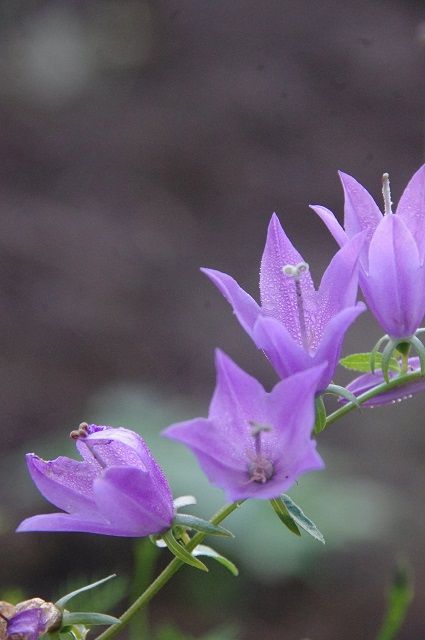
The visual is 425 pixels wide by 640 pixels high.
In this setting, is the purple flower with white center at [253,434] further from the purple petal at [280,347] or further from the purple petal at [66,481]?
the purple petal at [66,481]

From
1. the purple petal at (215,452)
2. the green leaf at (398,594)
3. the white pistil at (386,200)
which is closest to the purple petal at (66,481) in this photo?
the purple petal at (215,452)

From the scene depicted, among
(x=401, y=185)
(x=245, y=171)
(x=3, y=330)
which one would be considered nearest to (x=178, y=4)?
(x=245, y=171)

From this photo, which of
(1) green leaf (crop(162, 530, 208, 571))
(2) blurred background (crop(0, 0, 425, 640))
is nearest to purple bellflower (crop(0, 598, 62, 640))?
(1) green leaf (crop(162, 530, 208, 571))

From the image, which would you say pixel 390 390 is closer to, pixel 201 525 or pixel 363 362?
pixel 363 362

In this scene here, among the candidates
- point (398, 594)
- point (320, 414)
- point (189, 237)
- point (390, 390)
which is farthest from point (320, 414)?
point (189, 237)

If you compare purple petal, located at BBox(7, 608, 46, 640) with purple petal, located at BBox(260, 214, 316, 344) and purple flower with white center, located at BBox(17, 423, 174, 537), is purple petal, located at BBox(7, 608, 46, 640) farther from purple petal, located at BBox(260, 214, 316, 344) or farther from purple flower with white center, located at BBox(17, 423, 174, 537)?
purple petal, located at BBox(260, 214, 316, 344)

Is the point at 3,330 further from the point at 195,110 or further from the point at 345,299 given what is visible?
the point at 345,299
